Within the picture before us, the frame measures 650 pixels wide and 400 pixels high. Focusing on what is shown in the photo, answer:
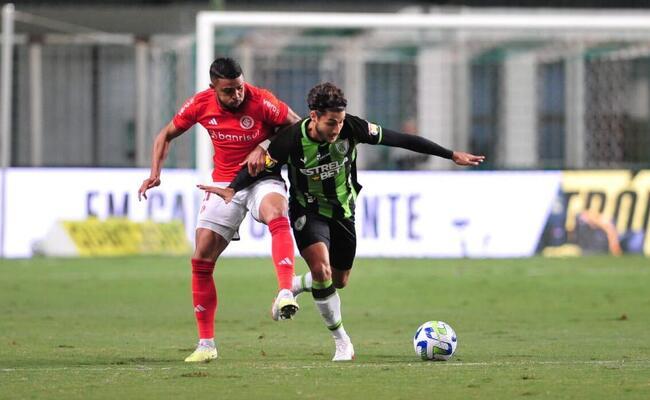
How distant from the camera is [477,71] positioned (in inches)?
1057

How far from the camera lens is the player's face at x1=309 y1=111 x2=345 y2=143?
9.64 m

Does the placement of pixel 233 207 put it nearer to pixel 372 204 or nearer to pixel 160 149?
pixel 160 149

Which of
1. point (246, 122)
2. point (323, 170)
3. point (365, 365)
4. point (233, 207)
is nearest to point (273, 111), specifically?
point (246, 122)

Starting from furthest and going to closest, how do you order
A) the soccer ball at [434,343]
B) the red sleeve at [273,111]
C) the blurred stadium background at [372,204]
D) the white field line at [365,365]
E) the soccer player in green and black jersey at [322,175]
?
the red sleeve at [273,111] → the blurred stadium background at [372,204] → the soccer player in green and black jersey at [322,175] → the soccer ball at [434,343] → the white field line at [365,365]

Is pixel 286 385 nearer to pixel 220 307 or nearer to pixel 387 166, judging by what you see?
pixel 220 307

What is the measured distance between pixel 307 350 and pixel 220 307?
452 centimetres

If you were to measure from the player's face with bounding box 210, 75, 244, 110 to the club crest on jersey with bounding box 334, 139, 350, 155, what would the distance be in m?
0.75

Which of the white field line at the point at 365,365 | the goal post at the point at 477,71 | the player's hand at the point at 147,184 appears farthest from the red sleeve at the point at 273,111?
the goal post at the point at 477,71

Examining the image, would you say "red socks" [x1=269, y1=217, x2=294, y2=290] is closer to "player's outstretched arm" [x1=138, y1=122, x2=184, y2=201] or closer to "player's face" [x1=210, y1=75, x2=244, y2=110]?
"player's face" [x1=210, y1=75, x2=244, y2=110]

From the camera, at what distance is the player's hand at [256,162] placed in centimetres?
996

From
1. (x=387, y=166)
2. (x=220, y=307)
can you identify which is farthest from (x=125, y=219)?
(x=220, y=307)

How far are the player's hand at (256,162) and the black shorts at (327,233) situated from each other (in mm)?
432

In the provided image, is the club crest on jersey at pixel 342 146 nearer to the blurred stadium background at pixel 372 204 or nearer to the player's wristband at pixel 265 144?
the player's wristband at pixel 265 144

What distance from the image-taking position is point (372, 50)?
87.0ft
